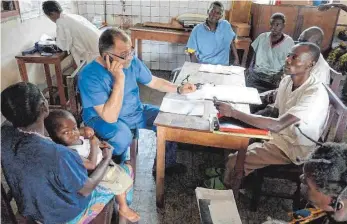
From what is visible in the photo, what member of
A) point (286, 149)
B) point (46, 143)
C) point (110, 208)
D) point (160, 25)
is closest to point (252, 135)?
point (286, 149)

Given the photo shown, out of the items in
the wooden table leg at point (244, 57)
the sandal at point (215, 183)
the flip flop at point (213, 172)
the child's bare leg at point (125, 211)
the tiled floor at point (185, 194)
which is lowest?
the tiled floor at point (185, 194)

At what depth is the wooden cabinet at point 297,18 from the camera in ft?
14.4

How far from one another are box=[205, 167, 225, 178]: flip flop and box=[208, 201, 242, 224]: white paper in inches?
33.7

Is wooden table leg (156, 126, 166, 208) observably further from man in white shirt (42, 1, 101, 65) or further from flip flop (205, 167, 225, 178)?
man in white shirt (42, 1, 101, 65)

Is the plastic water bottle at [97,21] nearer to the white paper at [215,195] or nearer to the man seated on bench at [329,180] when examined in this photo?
the white paper at [215,195]

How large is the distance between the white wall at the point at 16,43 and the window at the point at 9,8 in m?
0.06

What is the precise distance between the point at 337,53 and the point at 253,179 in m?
3.15

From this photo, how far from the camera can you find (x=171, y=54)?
529 cm

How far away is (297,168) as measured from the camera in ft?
6.57

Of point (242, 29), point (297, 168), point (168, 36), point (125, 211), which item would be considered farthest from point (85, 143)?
point (242, 29)

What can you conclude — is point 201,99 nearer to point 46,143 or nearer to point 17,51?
point 46,143

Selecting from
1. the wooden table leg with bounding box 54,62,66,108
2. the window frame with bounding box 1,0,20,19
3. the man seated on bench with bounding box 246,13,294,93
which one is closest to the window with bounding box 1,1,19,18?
the window frame with bounding box 1,0,20,19

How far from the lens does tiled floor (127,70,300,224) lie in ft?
7.20

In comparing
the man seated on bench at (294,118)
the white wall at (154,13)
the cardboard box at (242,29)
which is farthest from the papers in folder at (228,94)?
the white wall at (154,13)
